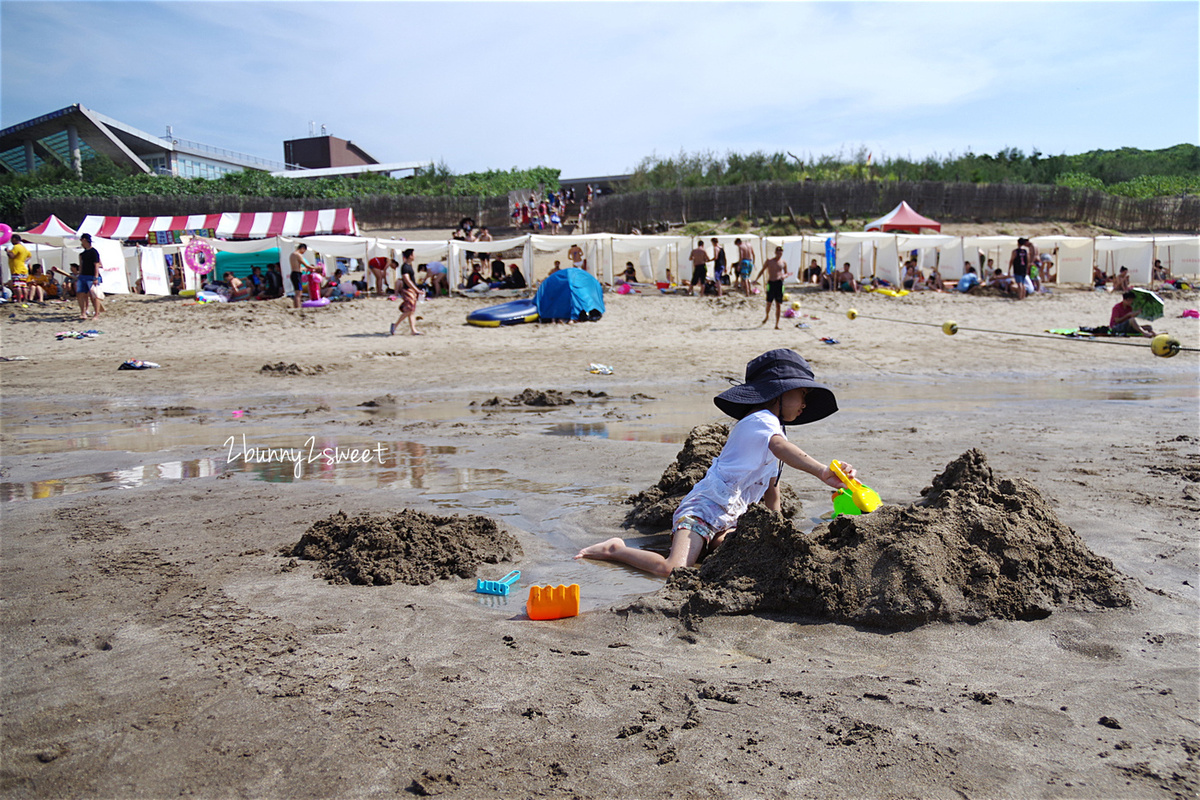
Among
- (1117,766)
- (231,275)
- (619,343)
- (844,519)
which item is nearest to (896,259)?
(619,343)

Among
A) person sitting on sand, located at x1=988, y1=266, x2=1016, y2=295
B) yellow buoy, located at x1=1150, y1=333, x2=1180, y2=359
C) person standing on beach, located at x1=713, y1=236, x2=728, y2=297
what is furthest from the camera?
person standing on beach, located at x1=713, y1=236, x2=728, y2=297

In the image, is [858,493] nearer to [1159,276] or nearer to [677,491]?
[677,491]

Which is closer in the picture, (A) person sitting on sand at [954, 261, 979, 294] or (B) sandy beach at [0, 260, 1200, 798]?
(B) sandy beach at [0, 260, 1200, 798]

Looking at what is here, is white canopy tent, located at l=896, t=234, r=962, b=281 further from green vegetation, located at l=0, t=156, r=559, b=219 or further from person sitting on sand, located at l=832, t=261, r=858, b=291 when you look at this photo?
green vegetation, located at l=0, t=156, r=559, b=219

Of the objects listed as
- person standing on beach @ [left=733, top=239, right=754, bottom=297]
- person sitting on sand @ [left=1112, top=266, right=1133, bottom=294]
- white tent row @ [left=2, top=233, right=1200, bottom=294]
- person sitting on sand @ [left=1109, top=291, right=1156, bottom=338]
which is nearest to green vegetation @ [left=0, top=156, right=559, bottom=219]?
white tent row @ [left=2, top=233, right=1200, bottom=294]

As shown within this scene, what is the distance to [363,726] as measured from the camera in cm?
265

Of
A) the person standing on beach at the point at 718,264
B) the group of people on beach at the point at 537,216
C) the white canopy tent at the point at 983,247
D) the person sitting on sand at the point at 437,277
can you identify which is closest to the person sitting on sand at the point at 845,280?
the person standing on beach at the point at 718,264

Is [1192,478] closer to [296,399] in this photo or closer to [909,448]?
[909,448]

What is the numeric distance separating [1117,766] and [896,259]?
74.5 ft

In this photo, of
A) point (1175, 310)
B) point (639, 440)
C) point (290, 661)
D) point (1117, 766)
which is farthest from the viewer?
point (1175, 310)

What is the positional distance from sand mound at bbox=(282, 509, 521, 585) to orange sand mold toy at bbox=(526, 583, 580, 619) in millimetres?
734

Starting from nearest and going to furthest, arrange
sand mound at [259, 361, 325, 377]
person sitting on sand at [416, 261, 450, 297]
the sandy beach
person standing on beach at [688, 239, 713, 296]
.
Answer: the sandy beach, sand mound at [259, 361, 325, 377], person standing on beach at [688, 239, 713, 296], person sitting on sand at [416, 261, 450, 297]

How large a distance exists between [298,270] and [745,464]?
18574 mm

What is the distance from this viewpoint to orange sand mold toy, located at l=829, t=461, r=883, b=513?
166 inches
